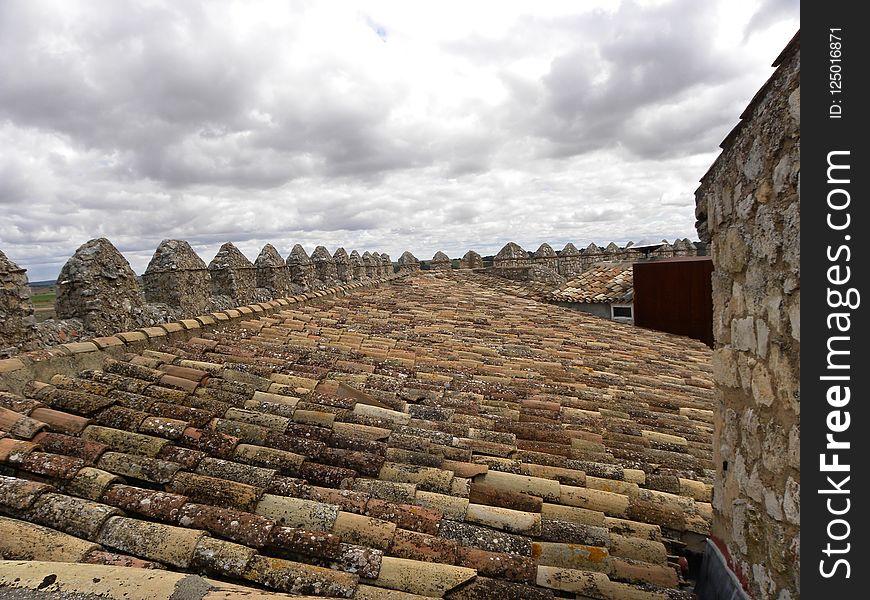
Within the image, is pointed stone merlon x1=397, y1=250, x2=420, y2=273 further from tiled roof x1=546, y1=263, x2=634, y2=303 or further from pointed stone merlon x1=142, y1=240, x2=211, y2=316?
pointed stone merlon x1=142, y1=240, x2=211, y2=316

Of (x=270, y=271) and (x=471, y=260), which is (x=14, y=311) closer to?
(x=270, y=271)

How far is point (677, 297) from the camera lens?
1168cm

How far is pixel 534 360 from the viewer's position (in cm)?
673

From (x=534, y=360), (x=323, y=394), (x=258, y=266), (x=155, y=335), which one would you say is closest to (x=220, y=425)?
(x=323, y=394)

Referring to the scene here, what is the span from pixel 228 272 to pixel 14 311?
12.3 feet

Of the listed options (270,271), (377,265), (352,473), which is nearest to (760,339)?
(352,473)

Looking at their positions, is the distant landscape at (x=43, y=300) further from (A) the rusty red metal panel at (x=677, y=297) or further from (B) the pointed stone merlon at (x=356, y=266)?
(A) the rusty red metal panel at (x=677, y=297)

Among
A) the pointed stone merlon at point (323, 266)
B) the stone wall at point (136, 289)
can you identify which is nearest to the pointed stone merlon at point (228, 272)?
the stone wall at point (136, 289)

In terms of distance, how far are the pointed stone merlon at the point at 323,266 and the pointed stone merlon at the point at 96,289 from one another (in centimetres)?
589

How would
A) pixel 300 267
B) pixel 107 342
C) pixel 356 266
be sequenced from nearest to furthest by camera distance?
pixel 107 342 → pixel 300 267 → pixel 356 266

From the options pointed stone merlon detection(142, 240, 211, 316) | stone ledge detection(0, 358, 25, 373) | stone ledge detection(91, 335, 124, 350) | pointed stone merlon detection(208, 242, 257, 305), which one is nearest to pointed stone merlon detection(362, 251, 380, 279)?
pointed stone merlon detection(208, 242, 257, 305)

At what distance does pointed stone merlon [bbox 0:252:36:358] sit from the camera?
15.1 ft
